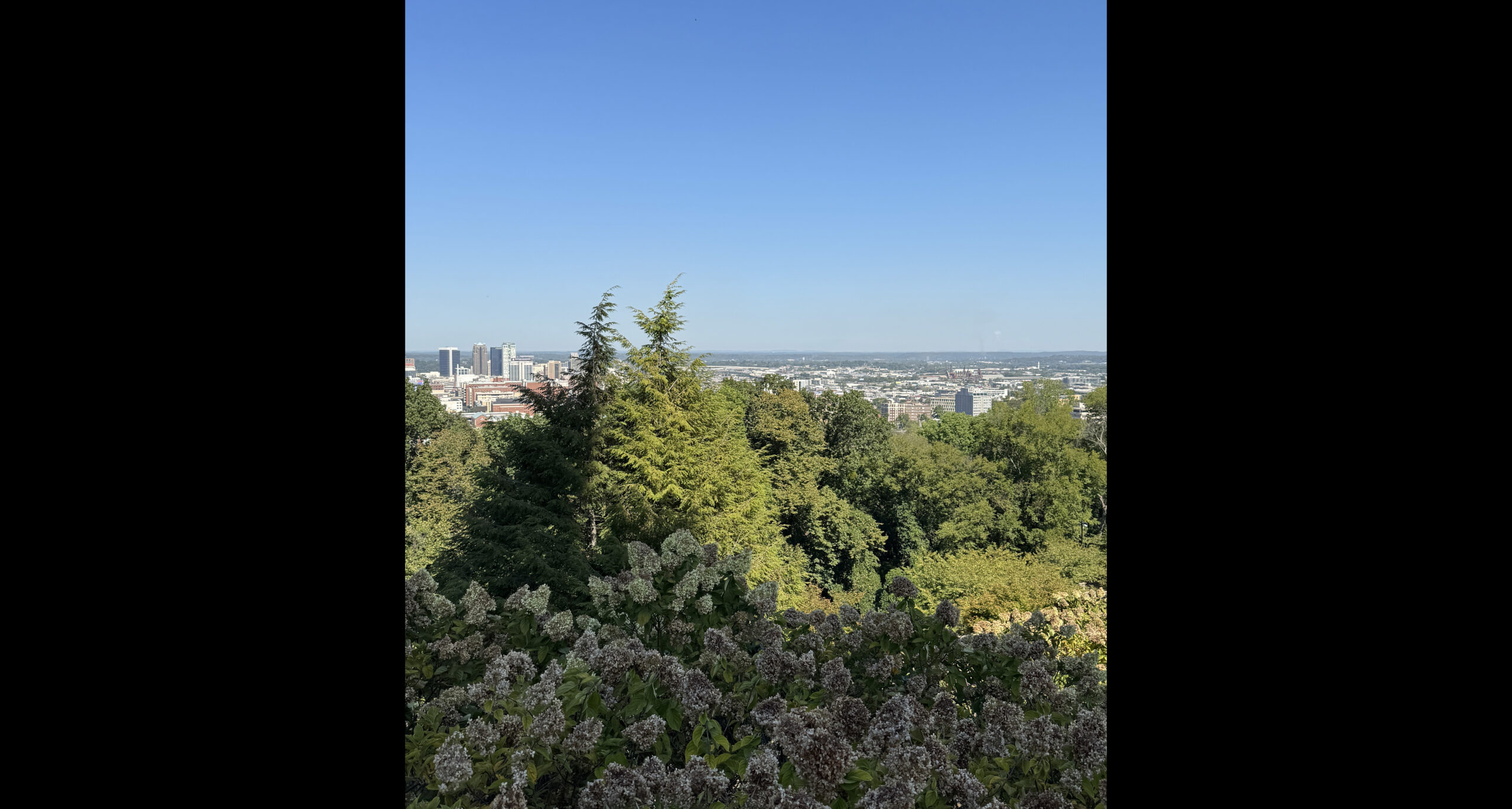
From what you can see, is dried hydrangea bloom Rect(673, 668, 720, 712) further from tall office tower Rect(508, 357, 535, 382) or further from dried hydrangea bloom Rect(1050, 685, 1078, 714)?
tall office tower Rect(508, 357, 535, 382)

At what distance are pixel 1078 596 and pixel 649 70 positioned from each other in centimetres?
1624

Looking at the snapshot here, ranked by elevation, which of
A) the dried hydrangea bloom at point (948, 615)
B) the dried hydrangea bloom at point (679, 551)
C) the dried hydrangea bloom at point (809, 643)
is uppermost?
the dried hydrangea bloom at point (679, 551)

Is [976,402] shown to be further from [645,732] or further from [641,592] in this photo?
[645,732]

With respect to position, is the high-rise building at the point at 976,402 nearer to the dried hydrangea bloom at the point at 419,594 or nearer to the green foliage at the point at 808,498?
the green foliage at the point at 808,498

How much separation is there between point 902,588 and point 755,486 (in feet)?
36.4

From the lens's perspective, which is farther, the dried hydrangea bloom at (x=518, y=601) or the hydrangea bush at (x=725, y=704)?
the dried hydrangea bloom at (x=518, y=601)

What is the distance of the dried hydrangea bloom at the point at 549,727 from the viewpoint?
168 centimetres

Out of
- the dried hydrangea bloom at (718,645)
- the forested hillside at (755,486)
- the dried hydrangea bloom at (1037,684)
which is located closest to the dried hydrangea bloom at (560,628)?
the dried hydrangea bloom at (718,645)

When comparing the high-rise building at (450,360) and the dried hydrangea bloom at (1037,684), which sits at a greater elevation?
the high-rise building at (450,360)
